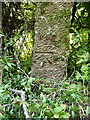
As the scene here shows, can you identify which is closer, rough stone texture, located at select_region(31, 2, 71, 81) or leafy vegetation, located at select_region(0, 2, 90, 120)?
leafy vegetation, located at select_region(0, 2, 90, 120)

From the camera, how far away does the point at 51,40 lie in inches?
39.8

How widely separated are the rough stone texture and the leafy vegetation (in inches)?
2.8

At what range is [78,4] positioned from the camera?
127 cm

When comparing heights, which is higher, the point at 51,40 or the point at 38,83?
the point at 51,40

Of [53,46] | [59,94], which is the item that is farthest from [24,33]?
[59,94]

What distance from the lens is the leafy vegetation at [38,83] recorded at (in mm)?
649

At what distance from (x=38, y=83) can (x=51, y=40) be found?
27 centimetres

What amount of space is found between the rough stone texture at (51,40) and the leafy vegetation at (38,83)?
0.24ft

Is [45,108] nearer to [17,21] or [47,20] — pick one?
[47,20]

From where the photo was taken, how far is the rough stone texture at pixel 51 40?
39.6 inches

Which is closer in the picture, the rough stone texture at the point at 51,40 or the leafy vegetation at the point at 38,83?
the leafy vegetation at the point at 38,83

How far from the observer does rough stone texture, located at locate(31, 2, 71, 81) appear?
1.01 m

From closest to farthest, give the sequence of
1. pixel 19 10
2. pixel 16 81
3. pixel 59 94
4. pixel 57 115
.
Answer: pixel 57 115
pixel 59 94
pixel 16 81
pixel 19 10

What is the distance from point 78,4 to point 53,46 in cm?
47
